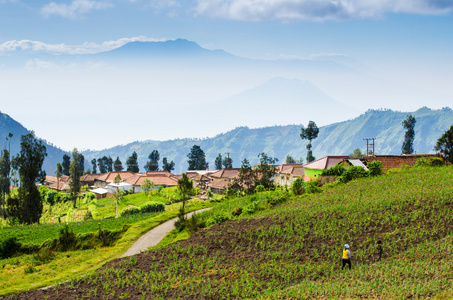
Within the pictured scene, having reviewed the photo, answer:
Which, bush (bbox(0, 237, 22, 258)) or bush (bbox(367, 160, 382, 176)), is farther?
bush (bbox(367, 160, 382, 176))

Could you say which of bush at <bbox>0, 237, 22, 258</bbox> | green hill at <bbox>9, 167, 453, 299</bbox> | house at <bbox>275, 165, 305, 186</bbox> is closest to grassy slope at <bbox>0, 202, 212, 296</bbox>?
green hill at <bbox>9, 167, 453, 299</bbox>

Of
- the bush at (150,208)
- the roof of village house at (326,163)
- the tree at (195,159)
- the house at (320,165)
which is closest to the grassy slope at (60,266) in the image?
the bush at (150,208)

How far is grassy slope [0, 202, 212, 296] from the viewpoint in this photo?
21.7 meters

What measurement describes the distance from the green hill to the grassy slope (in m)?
2.26

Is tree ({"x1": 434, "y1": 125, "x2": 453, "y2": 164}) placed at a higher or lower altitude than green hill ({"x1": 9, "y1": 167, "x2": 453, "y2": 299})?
higher

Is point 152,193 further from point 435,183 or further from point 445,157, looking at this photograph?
point 435,183

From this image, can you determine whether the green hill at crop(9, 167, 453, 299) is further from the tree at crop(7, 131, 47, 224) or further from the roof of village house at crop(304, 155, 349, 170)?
the tree at crop(7, 131, 47, 224)

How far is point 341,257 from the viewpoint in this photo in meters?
21.1

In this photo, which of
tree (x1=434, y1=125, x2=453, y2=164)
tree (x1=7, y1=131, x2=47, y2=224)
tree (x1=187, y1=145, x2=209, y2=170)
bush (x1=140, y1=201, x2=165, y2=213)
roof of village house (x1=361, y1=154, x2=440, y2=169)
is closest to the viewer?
tree (x1=434, y1=125, x2=453, y2=164)

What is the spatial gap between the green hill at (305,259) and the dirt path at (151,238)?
3843 mm

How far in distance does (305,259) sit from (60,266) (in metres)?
14.8

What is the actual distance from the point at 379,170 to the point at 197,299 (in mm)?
30526

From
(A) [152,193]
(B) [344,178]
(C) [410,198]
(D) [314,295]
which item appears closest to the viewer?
(D) [314,295]

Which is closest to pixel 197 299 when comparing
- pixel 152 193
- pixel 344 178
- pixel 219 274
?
pixel 219 274
